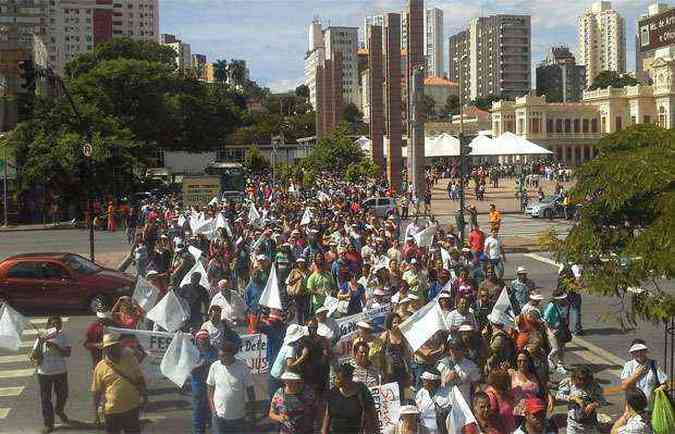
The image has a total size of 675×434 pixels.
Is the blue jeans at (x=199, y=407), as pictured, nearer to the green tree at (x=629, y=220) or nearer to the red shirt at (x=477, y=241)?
the green tree at (x=629, y=220)

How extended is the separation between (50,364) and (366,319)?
12.7ft

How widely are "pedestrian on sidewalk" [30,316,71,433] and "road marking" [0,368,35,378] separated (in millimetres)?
2763

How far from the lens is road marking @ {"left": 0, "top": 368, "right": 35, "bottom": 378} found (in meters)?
12.3

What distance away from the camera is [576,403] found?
7.36m

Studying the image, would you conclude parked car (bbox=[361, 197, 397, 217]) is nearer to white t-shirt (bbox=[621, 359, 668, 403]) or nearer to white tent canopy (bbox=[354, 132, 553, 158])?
white tent canopy (bbox=[354, 132, 553, 158])

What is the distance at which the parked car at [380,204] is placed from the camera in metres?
36.3

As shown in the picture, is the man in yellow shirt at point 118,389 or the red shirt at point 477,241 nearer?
the man in yellow shirt at point 118,389

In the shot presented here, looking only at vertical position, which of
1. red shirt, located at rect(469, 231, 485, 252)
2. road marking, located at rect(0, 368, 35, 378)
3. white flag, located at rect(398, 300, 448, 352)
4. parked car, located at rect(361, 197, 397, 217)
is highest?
parked car, located at rect(361, 197, 397, 217)

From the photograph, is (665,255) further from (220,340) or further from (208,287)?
(208,287)

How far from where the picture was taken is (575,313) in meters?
14.7

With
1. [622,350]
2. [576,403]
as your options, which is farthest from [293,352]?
[622,350]

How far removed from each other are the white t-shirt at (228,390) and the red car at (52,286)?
935 centimetres

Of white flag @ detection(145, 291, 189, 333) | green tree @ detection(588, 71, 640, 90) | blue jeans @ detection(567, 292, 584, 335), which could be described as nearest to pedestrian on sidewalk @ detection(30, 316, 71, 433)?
white flag @ detection(145, 291, 189, 333)

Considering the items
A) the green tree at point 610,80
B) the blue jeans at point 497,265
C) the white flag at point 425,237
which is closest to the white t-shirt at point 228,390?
the blue jeans at point 497,265
